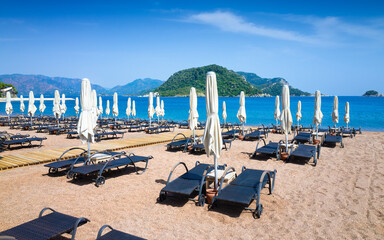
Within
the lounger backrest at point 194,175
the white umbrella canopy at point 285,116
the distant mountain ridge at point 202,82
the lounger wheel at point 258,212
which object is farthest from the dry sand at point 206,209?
the distant mountain ridge at point 202,82

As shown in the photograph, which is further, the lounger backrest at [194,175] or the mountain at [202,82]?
the mountain at [202,82]

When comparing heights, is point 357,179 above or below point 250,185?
below

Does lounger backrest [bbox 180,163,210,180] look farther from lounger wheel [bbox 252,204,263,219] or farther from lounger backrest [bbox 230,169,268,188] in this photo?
lounger wheel [bbox 252,204,263,219]

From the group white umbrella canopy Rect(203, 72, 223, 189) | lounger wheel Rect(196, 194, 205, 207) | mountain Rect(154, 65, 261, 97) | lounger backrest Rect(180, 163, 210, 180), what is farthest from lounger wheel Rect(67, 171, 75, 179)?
mountain Rect(154, 65, 261, 97)

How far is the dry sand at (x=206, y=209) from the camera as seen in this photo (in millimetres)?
4633

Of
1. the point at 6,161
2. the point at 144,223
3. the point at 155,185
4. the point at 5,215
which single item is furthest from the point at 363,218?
the point at 6,161

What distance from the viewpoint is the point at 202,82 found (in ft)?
496

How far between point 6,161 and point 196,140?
8228 mm

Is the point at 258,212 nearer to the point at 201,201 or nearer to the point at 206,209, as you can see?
the point at 206,209

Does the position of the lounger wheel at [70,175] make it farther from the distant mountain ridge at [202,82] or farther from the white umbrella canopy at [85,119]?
the distant mountain ridge at [202,82]

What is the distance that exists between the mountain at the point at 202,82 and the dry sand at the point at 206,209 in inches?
5583

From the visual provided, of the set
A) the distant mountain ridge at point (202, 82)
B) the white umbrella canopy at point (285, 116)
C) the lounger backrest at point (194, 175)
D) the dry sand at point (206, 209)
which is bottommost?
the dry sand at point (206, 209)

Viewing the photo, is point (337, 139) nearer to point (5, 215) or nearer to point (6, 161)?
point (5, 215)

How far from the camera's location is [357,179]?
300 inches
